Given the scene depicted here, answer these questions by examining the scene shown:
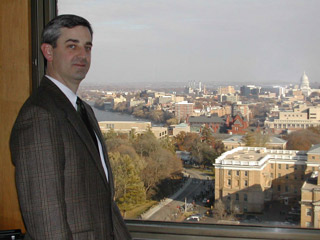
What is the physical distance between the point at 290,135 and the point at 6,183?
1.83 metres

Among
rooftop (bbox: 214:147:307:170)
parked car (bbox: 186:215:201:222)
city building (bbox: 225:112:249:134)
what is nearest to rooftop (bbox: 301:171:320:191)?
rooftop (bbox: 214:147:307:170)

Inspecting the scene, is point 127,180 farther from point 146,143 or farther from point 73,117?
point 73,117

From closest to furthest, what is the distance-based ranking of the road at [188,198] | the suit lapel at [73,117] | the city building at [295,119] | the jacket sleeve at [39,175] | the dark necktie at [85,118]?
the jacket sleeve at [39,175], the suit lapel at [73,117], the dark necktie at [85,118], the city building at [295,119], the road at [188,198]

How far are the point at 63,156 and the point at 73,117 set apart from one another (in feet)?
0.48

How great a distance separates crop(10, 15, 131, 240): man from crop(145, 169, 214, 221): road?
1.14m

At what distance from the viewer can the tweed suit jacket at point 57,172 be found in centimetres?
126

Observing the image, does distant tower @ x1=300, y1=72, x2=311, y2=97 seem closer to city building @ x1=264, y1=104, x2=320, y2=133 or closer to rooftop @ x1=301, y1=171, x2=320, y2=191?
city building @ x1=264, y1=104, x2=320, y2=133

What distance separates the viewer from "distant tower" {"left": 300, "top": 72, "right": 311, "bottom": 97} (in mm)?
2449

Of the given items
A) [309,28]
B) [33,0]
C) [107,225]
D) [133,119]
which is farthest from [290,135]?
[33,0]

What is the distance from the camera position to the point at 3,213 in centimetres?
255

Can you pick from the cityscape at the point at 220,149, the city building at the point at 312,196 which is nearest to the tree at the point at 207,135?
the cityscape at the point at 220,149

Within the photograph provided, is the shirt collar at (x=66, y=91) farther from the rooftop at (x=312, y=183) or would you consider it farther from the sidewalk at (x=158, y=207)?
the rooftop at (x=312, y=183)

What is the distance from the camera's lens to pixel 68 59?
1436 millimetres

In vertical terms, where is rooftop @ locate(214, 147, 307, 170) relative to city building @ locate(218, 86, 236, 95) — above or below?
below
